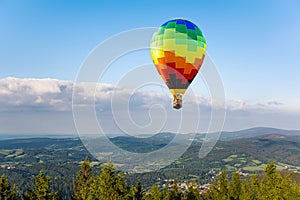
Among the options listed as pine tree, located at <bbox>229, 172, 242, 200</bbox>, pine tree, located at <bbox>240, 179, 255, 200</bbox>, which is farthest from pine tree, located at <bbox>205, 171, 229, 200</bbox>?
pine tree, located at <bbox>240, 179, 255, 200</bbox>

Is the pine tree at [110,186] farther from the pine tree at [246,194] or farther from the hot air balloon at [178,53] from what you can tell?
the pine tree at [246,194]

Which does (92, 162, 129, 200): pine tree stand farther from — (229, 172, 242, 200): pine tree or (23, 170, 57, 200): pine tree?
(229, 172, 242, 200): pine tree

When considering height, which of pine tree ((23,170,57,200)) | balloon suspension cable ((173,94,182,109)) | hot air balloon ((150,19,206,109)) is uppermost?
hot air balloon ((150,19,206,109))

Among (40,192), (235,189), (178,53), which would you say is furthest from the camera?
(235,189)

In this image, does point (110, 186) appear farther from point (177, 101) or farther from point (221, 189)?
point (221, 189)

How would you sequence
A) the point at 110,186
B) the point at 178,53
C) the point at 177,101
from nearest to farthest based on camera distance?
1. the point at 177,101
2. the point at 178,53
3. the point at 110,186

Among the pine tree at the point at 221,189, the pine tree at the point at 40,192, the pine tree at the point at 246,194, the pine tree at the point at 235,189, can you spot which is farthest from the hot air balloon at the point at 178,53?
the pine tree at the point at 235,189

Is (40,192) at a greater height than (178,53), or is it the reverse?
(178,53)

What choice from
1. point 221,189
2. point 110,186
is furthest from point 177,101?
point 221,189

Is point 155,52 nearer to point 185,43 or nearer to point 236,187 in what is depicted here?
point 185,43
